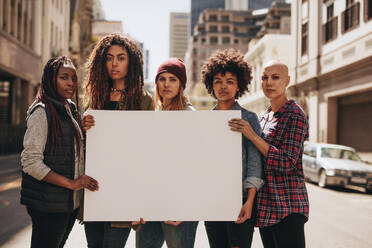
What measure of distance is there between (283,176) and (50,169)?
5.33ft

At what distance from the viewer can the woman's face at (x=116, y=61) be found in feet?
8.44

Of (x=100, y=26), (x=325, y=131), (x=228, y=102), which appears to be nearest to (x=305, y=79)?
(x=325, y=131)

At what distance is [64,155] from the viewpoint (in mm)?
2316

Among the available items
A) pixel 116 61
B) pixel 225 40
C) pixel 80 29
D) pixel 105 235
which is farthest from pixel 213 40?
pixel 105 235

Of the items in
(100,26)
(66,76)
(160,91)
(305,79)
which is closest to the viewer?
(66,76)

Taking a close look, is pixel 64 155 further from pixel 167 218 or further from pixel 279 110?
pixel 279 110

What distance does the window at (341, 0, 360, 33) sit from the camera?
54.5 feet

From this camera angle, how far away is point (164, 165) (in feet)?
7.62

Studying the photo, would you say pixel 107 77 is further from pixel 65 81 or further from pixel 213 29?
pixel 213 29

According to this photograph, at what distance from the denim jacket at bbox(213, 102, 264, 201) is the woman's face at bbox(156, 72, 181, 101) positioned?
1.84 ft

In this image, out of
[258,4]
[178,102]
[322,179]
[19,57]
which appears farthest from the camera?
[258,4]

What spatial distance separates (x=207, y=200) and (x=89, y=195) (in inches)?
32.3

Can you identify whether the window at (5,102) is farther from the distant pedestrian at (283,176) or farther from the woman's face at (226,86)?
the distant pedestrian at (283,176)

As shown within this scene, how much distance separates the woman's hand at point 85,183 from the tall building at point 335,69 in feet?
51.1
